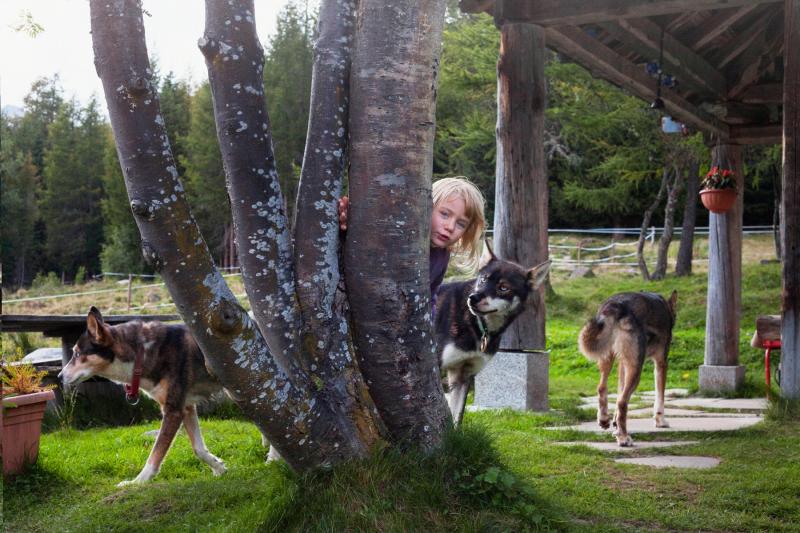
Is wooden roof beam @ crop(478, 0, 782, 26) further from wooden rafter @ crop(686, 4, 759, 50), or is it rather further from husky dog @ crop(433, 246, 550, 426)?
husky dog @ crop(433, 246, 550, 426)

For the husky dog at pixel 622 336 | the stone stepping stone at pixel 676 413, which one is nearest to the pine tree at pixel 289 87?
the stone stepping stone at pixel 676 413

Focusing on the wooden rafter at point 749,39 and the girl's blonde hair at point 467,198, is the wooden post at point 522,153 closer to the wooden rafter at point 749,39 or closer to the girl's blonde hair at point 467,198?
the girl's blonde hair at point 467,198

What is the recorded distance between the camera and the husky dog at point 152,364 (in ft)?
17.4

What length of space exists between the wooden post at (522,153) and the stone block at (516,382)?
0.15 metres

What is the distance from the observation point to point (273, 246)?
10.7 feet

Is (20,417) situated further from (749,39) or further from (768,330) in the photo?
(749,39)

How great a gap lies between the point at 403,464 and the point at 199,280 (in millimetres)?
1150

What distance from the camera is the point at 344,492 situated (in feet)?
10.2

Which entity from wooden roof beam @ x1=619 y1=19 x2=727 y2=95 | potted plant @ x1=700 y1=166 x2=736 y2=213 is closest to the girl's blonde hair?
wooden roof beam @ x1=619 y1=19 x2=727 y2=95

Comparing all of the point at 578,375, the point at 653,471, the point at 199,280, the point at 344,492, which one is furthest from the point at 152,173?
the point at 578,375

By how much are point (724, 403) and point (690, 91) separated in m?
4.52

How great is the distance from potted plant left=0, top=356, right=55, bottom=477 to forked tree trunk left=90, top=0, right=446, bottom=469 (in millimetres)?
2583

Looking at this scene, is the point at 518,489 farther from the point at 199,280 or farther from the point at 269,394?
the point at 199,280

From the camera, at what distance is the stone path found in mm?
5199
